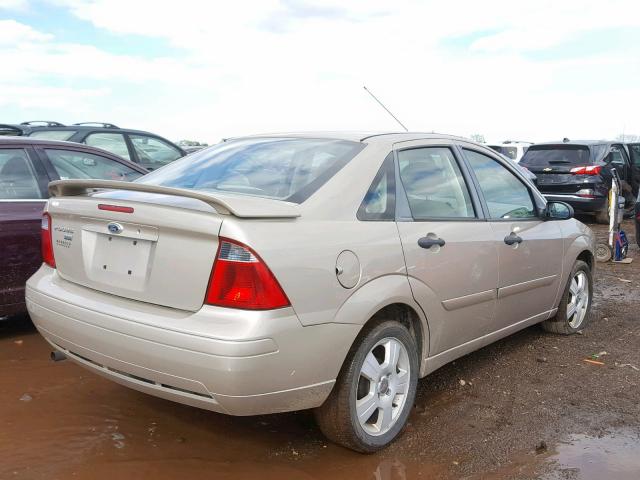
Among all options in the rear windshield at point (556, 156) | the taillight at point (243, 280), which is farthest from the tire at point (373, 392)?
the rear windshield at point (556, 156)

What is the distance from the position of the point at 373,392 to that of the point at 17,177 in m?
3.41

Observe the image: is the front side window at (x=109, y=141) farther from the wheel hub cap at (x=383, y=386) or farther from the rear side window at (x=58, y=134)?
the wheel hub cap at (x=383, y=386)

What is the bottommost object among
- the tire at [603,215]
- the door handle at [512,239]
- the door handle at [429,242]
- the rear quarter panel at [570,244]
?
the tire at [603,215]

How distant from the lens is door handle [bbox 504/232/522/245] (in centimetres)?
401

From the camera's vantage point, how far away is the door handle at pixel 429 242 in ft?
10.8

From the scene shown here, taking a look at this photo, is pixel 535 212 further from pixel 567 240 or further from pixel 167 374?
pixel 167 374

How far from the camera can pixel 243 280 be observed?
2.54 meters

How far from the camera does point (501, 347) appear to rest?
4867 millimetres

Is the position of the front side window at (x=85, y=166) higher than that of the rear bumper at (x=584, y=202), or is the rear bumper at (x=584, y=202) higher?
the front side window at (x=85, y=166)

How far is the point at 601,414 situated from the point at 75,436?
2915 mm

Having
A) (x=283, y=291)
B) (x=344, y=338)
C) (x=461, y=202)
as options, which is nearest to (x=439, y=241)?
(x=461, y=202)

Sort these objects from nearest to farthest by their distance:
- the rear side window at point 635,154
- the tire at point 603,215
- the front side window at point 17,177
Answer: the front side window at point 17,177
the tire at point 603,215
the rear side window at point 635,154

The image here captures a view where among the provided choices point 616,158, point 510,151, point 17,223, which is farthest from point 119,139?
point 510,151

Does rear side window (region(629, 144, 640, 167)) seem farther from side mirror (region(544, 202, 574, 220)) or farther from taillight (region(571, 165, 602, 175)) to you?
side mirror (region(544, 202, 574, 220))
